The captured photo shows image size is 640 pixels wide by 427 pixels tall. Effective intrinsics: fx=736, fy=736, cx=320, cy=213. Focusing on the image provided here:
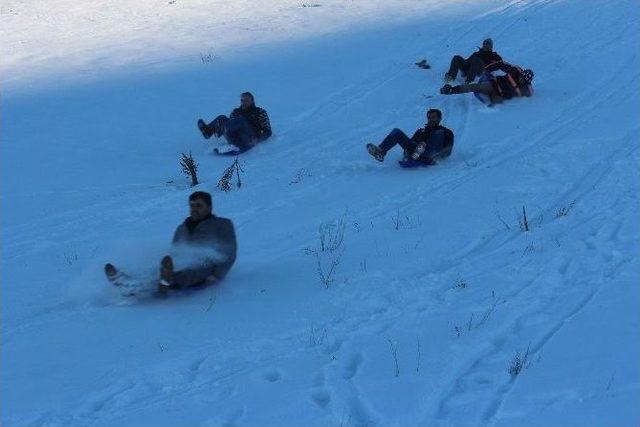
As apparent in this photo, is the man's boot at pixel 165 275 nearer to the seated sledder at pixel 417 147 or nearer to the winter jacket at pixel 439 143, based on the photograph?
the seated sledder at pixel 417 147

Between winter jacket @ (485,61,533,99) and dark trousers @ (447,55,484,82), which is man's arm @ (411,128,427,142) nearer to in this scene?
winter jacket @ (485,61,533,99)

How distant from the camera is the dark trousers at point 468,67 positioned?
41.6ft

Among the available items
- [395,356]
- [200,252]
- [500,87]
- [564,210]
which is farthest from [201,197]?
[500,87]

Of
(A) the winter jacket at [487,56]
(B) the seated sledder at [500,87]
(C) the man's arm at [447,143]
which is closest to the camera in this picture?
(C) the man's arm at [447,143]

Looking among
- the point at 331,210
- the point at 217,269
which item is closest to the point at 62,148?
the point at 331,210

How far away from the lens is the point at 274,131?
443 inches

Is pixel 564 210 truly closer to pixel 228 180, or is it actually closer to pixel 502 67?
pixel 228 180

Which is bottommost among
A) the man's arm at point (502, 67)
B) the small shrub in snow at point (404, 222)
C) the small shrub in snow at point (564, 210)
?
the small shrub in snow at point (564, 210)

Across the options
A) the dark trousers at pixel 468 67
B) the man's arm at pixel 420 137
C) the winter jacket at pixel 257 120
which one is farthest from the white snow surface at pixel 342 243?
the dark trousers at pixel 468 67

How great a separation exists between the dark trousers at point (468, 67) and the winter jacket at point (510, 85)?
2.48ft

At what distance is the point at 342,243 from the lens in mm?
6895

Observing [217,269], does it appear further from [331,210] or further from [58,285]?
[331,210]

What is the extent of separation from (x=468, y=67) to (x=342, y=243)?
7106mm

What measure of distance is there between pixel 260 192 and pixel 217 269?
2.87 m
